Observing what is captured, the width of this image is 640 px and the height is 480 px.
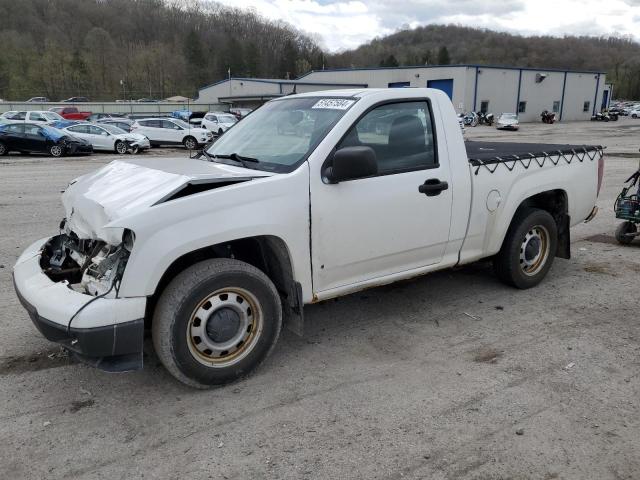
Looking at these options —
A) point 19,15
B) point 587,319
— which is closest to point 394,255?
point 587,319

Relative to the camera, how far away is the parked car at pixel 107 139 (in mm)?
22844

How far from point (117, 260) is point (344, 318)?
7.31 feet

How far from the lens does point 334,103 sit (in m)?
4.10

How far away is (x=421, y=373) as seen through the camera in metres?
3.75

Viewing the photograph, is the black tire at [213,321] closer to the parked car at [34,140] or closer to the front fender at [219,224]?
the front fender at [219,224]

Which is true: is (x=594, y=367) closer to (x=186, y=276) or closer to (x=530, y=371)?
(x=530, y=371)

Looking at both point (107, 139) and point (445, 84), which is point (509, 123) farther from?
point (107, 139)

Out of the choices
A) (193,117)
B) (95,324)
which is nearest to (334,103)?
(95,324)

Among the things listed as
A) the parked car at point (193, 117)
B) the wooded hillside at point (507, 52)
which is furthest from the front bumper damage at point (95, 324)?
the wooded hillside at point (507, 52)

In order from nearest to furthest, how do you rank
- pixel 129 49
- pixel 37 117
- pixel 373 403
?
pixel 373 403 < pixel 37 117 < pixel 129 49

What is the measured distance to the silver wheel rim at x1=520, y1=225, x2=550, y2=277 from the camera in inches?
209

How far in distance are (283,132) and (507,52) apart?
144m

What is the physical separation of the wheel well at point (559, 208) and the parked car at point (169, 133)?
2201cm

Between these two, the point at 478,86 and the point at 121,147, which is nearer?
the point at 121,147
